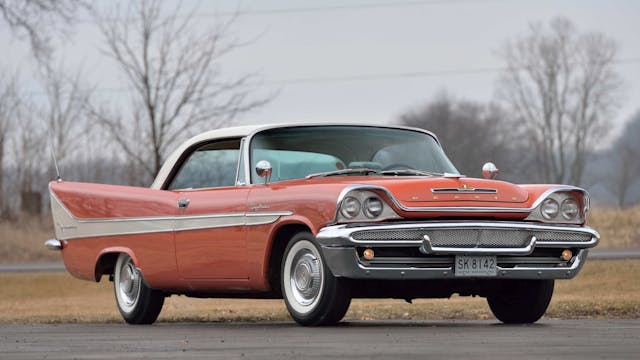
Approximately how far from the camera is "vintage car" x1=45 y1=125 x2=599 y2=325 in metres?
9.13

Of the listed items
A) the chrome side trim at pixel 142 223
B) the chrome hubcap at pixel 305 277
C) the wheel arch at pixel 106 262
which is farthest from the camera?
the wheel arch at pixel 106 262

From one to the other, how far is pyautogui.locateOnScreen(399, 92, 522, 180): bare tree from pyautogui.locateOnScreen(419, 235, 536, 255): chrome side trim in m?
66.2

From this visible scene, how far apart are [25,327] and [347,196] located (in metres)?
3.35

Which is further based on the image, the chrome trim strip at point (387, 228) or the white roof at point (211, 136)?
the white roof at point (211, 136)

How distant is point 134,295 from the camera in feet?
37.9

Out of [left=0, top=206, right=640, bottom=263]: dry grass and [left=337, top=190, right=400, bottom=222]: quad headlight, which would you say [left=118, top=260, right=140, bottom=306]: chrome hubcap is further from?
[left=0, top=206, right=640, bottom=263]: dry grass

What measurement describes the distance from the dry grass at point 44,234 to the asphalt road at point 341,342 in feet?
70.7

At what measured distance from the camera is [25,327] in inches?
433

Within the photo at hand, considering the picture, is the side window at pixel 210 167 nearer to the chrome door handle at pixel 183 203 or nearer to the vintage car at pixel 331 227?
the vintage car at pixel 331 227

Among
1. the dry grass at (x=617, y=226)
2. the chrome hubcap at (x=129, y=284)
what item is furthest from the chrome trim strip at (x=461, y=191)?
the dry grass at (x=617, y=226)

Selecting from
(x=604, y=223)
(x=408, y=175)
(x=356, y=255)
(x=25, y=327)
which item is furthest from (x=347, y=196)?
(x=604, y=223)

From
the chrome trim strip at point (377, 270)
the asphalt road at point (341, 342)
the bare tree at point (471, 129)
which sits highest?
the chrome trim strip at point (377, 270)

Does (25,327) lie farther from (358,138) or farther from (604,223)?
(604,223)

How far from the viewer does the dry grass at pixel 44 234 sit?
103 feet
